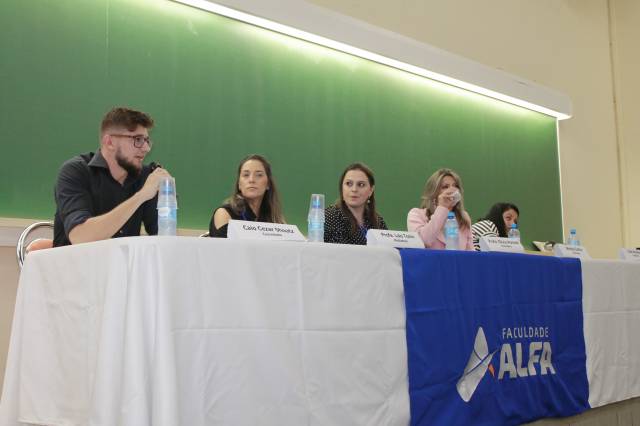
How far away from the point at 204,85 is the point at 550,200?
3919mm

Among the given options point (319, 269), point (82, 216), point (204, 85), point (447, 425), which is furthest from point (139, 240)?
point (204, 85)

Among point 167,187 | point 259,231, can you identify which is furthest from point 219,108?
point 259,231

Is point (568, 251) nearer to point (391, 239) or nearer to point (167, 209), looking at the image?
point (391, 239)

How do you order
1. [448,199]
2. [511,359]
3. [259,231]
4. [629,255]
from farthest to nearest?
[629,255] < [448,199] < [511,359] < [259,231]

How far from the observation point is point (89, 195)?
2447mm

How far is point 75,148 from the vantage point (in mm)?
3410

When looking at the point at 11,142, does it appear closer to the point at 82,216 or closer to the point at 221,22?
the point at 82,216

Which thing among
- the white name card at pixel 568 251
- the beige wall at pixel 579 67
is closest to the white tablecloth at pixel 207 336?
the white name card at pixel 568 251

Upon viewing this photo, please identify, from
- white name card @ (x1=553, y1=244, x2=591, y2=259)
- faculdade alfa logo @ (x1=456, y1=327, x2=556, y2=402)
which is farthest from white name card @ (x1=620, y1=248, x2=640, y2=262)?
faculdade alfa logo @ (x1=456, y1=327, x2=556, y2=402)

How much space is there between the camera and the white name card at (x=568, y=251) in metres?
2.95

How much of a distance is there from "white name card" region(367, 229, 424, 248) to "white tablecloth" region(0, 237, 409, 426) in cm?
12

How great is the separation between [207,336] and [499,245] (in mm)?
1426

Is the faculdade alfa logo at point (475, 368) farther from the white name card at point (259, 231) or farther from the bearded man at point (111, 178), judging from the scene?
the bearded man at point (111, 178)

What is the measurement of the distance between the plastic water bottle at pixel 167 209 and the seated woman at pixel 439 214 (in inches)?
53.6
